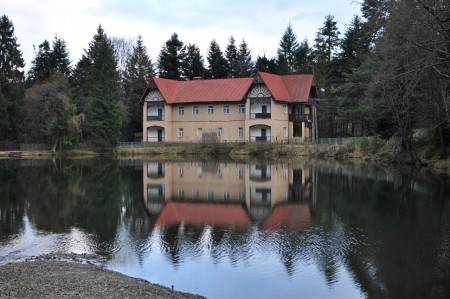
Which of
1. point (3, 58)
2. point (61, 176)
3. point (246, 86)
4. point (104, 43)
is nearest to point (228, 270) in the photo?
point (61, 176)

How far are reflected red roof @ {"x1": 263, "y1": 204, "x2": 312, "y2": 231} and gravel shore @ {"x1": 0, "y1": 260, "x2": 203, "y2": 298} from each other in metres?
8.06

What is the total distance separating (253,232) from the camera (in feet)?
57.8

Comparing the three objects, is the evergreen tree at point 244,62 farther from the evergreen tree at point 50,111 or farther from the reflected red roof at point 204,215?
the reflected red roof at point 204,215

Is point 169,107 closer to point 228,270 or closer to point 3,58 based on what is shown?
point 3,58

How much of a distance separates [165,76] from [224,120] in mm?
22432

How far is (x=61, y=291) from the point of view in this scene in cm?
950

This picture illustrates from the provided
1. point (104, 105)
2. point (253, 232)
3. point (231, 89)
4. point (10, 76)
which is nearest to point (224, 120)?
point (231, 89)

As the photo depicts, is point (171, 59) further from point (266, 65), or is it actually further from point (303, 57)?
point (303, 57)

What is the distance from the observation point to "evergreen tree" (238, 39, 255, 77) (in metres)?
91.4

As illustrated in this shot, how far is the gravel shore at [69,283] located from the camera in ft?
30.8

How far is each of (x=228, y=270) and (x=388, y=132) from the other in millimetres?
37933

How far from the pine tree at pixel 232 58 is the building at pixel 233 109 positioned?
18149 mm

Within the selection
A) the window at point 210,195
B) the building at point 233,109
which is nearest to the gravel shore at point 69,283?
the window at point 210,195

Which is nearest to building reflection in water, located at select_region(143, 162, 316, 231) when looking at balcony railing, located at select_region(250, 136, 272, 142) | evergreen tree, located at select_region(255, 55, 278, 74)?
balcony railing, located at select_region(250, 136, 272, 142)
